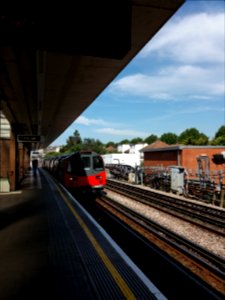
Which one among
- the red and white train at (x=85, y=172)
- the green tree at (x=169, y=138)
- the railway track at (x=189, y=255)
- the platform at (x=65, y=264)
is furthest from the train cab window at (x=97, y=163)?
the green tree at (x=169, y=138)

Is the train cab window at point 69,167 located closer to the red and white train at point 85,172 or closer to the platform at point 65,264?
the red and white train at point 85,172

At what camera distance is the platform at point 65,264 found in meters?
4.24

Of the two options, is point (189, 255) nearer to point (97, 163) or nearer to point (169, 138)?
point (97, 163)

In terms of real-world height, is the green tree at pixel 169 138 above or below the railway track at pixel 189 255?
above

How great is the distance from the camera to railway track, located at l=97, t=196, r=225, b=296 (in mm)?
6504

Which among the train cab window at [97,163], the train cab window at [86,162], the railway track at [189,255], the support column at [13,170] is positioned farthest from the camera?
the support column at [13,170]

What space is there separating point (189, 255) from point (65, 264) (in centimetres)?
367

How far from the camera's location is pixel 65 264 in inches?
209

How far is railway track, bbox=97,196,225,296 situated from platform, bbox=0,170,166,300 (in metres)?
1.94

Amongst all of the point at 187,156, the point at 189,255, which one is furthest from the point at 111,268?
the point at 187,156

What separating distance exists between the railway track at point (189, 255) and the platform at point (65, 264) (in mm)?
1936

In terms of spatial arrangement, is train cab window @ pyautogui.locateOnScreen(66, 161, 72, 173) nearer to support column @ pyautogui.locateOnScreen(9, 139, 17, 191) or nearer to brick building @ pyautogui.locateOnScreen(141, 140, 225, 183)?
support column @ pyautogui.locateOnScreen(9, 139, 17, 191)

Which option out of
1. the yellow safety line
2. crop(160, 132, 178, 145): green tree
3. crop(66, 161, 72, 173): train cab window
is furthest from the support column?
crop(160, 132, 178, 145): green tree

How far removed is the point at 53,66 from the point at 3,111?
8.82 m
